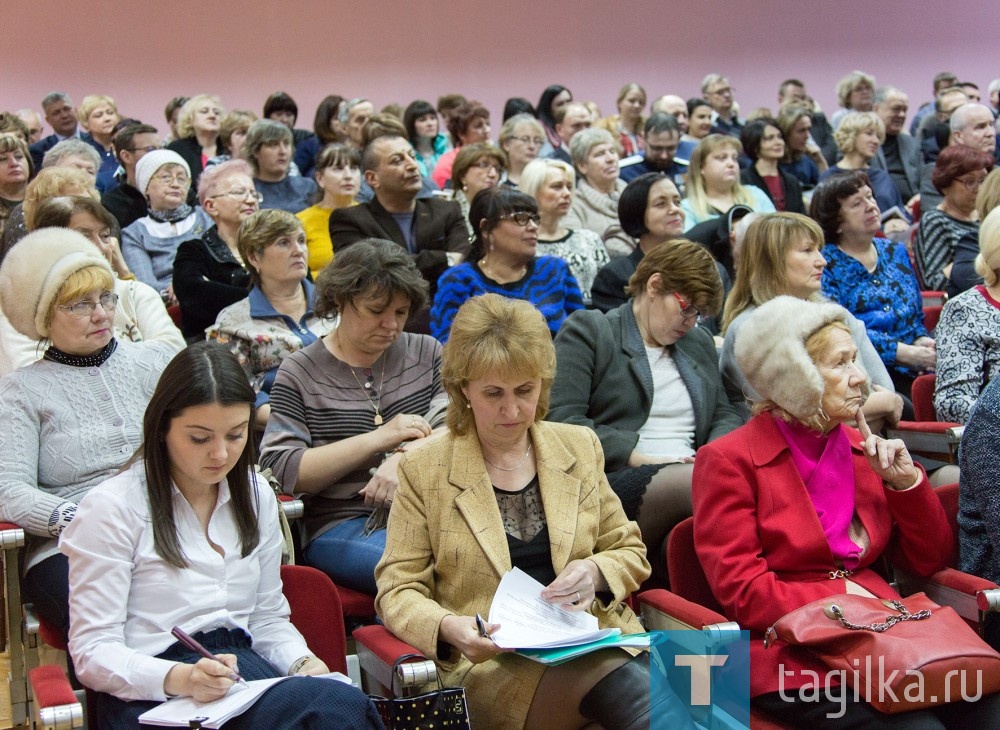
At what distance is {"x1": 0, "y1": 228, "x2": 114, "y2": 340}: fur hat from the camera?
103 inches

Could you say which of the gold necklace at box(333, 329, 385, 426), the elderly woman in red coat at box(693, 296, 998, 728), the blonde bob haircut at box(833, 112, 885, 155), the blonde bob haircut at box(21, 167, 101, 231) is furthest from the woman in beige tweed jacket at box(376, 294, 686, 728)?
the blonde bob haircut at box(833, 112, 885, 155)

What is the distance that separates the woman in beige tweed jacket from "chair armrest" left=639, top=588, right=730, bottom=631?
54 millimetres

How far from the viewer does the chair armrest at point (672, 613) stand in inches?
83.4

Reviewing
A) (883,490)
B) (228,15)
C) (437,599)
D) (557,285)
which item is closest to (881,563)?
(883,490)

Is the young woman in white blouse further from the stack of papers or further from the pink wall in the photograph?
the pink wall

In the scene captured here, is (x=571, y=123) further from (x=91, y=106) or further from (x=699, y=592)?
(x=699, y=592)

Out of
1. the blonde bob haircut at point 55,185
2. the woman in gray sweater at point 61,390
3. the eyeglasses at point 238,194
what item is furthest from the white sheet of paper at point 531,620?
the eyeglasses at point 238,194

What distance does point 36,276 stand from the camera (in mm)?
2629

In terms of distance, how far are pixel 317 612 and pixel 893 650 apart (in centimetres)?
114

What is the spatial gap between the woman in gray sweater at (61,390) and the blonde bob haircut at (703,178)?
3211 mm

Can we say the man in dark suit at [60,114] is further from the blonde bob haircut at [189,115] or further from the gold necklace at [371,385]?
the gold necklace at [371,385]

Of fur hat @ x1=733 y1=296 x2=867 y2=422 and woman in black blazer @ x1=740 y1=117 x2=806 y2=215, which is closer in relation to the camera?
fur hat @ x1=733 y1=296 x2=867 y2=422

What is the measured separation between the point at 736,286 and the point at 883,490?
4.30ft

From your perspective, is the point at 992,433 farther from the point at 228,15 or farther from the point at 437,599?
the point at 228,15
